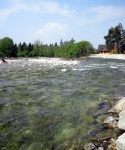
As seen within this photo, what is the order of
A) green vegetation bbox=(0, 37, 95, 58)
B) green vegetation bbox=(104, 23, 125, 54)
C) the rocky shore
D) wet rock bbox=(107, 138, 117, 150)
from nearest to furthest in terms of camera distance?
the rocky shore < wet rock bbox=(107, 138, 117, 150) < green vegetation bbox=(0, 37, 95, 58) < green vegetation bbox=(104, 23, 125, 54)

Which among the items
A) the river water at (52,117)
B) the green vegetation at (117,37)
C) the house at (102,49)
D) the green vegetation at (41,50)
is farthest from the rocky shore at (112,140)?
the house at (102,49)

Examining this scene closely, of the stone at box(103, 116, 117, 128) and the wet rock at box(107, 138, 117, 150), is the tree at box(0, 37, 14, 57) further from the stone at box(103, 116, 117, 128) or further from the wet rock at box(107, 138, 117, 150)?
the wet rock at box(107, 138, 117, 150)

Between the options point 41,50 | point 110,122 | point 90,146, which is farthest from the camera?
point 41,50

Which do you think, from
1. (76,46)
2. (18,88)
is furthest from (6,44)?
A: (18,88)

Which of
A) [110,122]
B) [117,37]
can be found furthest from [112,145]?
[117,37]

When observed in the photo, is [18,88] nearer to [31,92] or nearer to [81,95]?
[31,92]

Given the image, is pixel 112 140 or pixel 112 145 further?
pixel 112 140

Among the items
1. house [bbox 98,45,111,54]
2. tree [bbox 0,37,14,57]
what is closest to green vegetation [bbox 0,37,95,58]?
tree [bbox 0,37,14,57]

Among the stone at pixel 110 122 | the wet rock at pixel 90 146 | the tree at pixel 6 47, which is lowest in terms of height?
the wet rock at pixel 90 146

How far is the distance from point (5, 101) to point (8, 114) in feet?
7.74

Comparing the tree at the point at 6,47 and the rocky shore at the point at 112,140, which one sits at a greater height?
the tree at the point at 6,47

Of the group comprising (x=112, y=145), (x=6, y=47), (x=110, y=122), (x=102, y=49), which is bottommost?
(x=112, y=145)

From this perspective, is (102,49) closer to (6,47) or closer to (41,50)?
(41,50)

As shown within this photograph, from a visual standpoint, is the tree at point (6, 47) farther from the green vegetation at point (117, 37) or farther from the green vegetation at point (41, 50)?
the green vegetation at point (117, 37)
